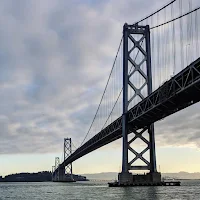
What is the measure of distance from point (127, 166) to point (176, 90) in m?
16.2

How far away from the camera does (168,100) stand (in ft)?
125

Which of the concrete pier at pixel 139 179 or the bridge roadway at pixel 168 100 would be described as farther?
the concrete pier at pixel 139 179

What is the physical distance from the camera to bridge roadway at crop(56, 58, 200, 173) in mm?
33459

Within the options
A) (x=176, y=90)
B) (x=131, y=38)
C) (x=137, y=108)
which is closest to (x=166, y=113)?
(x=137, y=108)

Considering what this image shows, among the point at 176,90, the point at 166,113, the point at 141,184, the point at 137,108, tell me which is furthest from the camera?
the point at 141,184

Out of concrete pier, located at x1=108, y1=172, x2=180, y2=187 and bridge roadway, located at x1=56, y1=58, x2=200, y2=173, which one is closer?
bridge roadway, located at x1=56, y1=58, x2=200, y2=173

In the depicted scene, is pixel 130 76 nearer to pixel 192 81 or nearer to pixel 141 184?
pixel 141 184

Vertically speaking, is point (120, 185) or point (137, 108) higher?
point (137, 108)

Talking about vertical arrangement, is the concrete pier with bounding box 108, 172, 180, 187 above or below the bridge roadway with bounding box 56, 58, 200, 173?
below

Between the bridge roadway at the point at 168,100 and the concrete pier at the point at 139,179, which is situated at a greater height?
the bridge roadway at the point at 168,100

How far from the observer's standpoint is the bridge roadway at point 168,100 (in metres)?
33.5

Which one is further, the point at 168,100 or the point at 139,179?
the point at 139,179

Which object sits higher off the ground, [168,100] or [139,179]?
[168,100]

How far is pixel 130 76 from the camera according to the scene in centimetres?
5381
